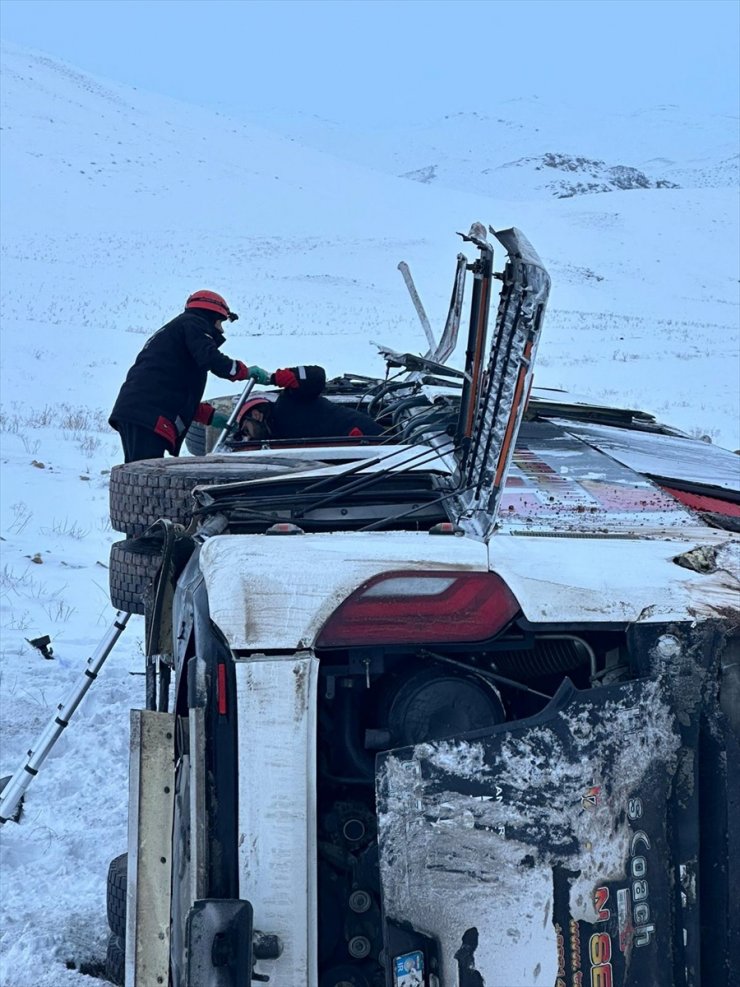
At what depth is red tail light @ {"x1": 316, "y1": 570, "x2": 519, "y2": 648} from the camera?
195cm

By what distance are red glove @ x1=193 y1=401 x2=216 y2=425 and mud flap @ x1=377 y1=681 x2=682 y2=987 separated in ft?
13.1

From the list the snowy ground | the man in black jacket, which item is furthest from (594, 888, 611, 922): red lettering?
the man in black jacket

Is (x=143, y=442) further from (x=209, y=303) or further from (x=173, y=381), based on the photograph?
(x=209, y=303)

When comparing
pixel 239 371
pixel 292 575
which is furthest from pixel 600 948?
pixel 239 371

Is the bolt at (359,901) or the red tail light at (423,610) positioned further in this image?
the bolt at (359,901)

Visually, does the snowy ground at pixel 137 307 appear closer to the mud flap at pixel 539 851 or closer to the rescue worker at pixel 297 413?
the rescue worker at pixel 297 413

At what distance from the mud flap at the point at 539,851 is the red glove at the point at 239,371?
368cm

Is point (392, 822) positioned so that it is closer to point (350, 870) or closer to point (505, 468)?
point (350, 870)

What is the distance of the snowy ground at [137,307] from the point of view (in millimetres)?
4176

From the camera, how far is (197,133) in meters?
67.7

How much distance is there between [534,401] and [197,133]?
2658 inches

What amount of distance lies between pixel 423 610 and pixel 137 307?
27521mm

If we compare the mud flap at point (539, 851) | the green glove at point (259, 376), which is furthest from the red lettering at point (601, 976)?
the green glove at point (259, 376)

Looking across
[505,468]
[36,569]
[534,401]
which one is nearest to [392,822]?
[505,468]
